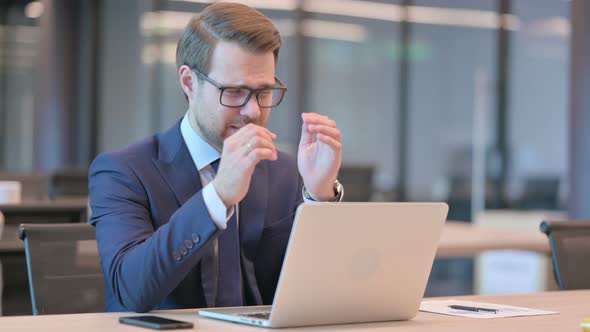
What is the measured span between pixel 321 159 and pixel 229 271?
357 mm

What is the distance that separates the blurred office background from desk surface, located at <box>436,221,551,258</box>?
1.44 metres

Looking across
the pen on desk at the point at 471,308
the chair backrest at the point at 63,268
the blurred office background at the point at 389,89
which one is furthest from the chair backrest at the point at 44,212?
the blurred office background at the point at 389,89

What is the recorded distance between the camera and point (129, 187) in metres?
2.19

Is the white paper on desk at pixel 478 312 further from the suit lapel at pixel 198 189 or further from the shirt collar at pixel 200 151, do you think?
the shirt collar at pixel 200 151

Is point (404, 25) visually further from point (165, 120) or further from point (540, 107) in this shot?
point (165, 120)

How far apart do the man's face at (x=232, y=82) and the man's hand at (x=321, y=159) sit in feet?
0.47

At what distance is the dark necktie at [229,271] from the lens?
7.26 ft

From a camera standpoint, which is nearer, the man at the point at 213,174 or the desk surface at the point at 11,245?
the man at the point at 213,174

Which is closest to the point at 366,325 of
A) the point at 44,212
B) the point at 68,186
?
the point at 44,212

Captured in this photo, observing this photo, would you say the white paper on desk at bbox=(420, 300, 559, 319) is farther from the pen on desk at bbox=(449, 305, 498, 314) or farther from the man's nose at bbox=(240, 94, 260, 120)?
the man's nose at bbox=(240, 94, 260, 120)

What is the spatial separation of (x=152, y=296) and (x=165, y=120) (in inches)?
389

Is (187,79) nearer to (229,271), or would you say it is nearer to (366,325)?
(229,271)

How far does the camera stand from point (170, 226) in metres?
1.93

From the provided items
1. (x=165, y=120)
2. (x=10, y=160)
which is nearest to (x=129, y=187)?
(x=165, y=120)
